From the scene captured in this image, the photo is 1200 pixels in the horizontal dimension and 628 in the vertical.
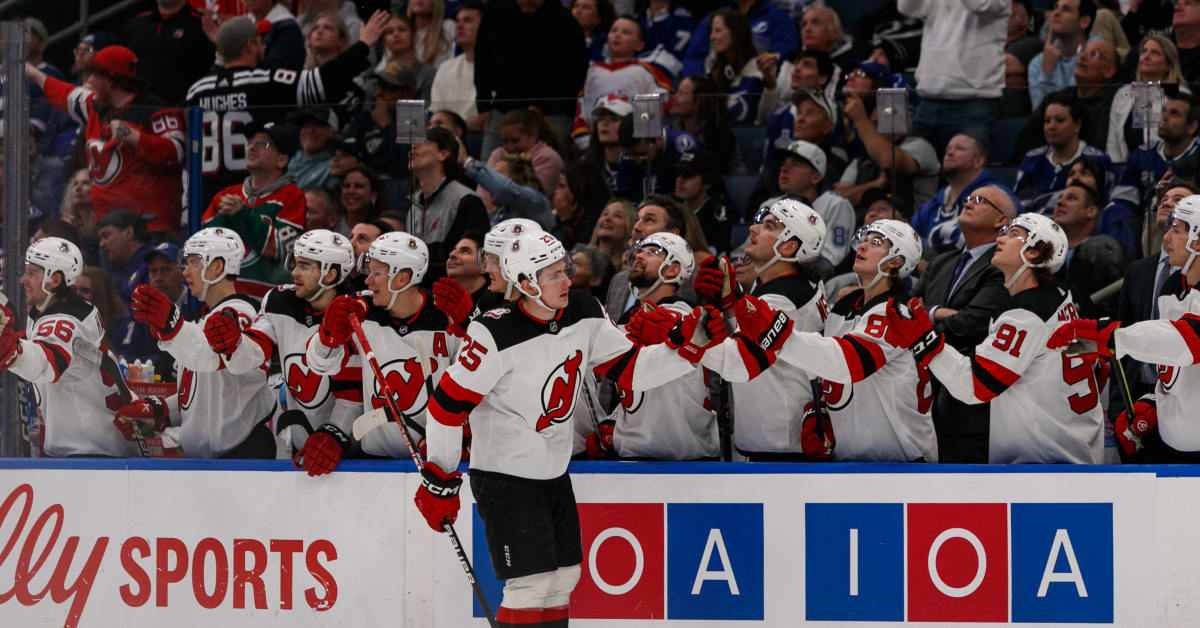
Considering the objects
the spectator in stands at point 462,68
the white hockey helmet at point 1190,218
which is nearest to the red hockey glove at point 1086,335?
the white hockey helmet at point 1190,218

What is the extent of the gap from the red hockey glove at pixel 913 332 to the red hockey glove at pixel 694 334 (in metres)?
0.58

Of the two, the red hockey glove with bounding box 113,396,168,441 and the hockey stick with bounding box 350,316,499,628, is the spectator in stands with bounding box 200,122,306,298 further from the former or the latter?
the hockey stick with bounding box 350,316,499,628

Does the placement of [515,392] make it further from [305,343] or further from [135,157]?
[135,157]

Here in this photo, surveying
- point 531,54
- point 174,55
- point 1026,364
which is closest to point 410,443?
point 1026,364

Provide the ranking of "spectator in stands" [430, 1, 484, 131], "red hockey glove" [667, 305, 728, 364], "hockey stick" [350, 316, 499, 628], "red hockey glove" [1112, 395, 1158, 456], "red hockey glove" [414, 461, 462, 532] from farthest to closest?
"spectator in stands" [430, 1, 484, 131], "red hockey glove" [1112, 395, 1158, 456], "red hockey glove" [667, 305, 728, 364], "hockey stick" [350, 316, 499, 628], "red hockey glove" [414, 461, 462, 532]

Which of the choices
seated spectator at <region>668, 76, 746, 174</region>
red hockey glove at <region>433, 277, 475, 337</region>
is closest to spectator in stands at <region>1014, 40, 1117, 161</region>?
seated spectator at <region>668, 76, 746, 174</region>

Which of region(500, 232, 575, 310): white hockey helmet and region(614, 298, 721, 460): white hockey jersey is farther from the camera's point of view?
region(614, 298, 721, 460): white hockey jersey

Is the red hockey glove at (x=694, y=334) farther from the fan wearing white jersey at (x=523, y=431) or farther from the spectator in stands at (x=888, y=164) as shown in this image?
the spectator in stands at (x=888, y=164)

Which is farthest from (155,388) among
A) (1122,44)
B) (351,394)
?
(1122,44)

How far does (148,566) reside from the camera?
5258 mm

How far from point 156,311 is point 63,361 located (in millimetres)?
628

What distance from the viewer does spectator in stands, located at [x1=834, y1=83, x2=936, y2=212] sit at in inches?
232

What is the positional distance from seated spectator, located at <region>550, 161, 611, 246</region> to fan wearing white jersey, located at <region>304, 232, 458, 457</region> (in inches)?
38.4

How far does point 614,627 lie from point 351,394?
1374 millimetres
